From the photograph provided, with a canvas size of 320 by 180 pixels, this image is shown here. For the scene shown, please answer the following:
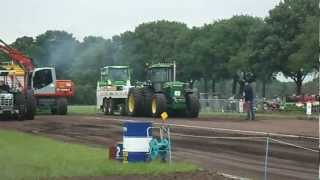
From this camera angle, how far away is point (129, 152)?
16.3 metres

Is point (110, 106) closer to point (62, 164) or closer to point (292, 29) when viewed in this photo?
point (62, 164)

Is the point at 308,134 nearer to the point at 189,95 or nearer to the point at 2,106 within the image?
the point at 189,95

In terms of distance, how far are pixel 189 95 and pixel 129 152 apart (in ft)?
74.2

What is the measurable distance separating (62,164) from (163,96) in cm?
2196

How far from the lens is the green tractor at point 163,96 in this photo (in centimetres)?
3809

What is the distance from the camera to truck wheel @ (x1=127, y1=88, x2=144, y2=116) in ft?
129

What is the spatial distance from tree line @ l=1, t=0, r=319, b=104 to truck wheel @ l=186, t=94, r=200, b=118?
16.0 m

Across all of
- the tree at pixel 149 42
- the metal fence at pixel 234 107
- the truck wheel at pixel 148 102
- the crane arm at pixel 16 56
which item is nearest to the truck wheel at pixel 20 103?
the crane arm at pixel 16 56

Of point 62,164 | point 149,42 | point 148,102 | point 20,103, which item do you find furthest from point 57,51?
point 62,164

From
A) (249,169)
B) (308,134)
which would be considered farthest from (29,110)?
(249,169)

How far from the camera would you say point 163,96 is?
3772cm

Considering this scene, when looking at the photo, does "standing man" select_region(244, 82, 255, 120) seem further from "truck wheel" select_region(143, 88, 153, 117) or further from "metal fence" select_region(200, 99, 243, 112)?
"metal fence" select_region(200, 99, 243, 112)

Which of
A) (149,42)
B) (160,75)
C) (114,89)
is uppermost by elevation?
(149,42)

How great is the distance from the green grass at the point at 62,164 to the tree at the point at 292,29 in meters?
48.4
